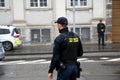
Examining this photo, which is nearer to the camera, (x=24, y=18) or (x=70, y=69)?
(x=70, y=69)

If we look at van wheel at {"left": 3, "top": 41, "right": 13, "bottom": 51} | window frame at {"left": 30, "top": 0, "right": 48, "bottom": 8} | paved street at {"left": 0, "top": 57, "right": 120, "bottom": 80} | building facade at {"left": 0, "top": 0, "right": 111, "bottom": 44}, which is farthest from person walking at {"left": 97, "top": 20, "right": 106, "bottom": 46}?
paved street at {"left": 0, "top": 57, "right": 120, "bottom": 80}

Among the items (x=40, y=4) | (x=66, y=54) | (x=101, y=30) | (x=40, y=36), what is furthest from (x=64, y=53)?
(x=40, y=4)

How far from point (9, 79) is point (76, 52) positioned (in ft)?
19.7

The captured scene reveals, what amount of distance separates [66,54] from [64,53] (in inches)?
1.7

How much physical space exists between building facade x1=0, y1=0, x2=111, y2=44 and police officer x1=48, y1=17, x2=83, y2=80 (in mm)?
21038

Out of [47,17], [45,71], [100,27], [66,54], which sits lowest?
[45,71]

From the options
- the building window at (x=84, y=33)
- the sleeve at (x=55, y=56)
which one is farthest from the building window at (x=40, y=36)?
the sleeve at (x=55, y=56)

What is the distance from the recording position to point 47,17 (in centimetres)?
2862

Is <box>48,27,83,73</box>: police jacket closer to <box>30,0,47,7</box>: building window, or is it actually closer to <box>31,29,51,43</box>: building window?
<box>31,29,51,43</box>: building window

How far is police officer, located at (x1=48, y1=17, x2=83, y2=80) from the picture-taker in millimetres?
7102

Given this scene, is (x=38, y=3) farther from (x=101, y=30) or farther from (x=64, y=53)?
(x=64, y=53)

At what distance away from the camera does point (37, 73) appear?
14320 mm

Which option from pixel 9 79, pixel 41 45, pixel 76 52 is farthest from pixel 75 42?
pixel 41 45

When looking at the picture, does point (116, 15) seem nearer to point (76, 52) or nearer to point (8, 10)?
point (8, 10)
